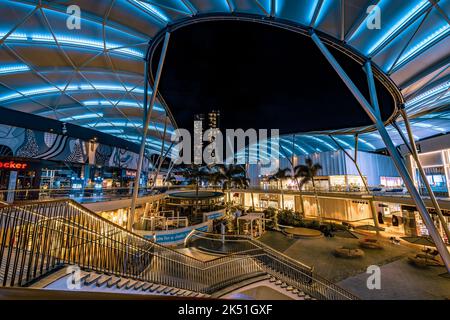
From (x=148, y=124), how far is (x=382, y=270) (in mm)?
21217

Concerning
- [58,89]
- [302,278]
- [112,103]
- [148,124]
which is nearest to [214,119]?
[148,124]

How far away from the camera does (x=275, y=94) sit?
15328 millimetres

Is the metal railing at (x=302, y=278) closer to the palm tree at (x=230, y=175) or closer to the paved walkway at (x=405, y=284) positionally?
the paved walkway at (x=405, y=284)

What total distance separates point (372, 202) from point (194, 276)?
2470 cm

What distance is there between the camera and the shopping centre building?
19.4ft

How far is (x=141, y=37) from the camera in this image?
12.1 meters

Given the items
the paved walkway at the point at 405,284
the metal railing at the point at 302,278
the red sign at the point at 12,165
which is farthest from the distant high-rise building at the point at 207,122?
the paved walkway at the point at 405,284

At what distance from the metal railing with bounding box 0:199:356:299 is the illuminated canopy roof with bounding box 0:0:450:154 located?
10058 millimetres

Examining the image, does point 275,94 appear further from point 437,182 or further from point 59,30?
point 437,182

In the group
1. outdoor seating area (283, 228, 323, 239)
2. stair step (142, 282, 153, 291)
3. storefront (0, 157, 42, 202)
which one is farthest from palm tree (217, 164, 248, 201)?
stair step (142, 282, 153, 291)

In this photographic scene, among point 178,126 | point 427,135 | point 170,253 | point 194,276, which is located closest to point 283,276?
point 194,276

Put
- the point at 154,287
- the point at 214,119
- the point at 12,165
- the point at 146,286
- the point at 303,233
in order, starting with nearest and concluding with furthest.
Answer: the point at 146,286 → the point at 154,287 → the point at 12,165 → the point at 303,233 → the point at 214,119

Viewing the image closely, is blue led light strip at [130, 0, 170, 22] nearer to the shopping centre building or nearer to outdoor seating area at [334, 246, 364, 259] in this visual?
the shopping centre building

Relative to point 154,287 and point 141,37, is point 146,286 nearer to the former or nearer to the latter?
point 154,287
